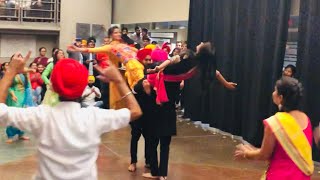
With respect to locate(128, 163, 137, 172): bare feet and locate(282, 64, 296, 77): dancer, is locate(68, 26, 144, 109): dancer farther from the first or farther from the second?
locate(282, 64, 296, 77): dancer

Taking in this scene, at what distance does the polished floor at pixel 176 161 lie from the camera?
16.8 ft

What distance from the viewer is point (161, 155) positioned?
4.68 m

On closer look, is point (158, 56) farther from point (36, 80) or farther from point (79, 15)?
point (79, 15)

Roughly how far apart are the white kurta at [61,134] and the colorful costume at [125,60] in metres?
3.01

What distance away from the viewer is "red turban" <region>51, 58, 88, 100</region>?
6.48 ft

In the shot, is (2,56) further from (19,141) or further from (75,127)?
(75,127)

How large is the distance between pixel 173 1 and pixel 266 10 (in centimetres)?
346

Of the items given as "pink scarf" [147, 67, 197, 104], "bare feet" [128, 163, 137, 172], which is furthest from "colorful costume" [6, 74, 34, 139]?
"pink scarf" [147, 67, 197, 104]

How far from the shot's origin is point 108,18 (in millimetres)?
12906

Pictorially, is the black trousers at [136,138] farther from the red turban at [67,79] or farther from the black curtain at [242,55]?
the red turban at [67,79]

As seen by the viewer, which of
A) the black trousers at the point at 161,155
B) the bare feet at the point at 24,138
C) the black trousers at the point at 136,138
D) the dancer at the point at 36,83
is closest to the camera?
the black trousers at the point at 161,155

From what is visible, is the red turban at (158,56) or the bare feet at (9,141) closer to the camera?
the red turban at (158,56)

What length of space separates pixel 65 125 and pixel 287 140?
1265 millimetres

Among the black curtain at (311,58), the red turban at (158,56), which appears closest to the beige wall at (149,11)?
the black curtain at (311,58)
